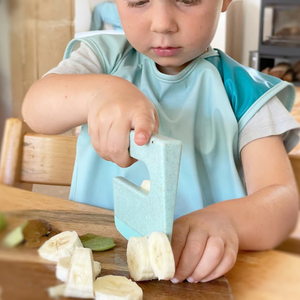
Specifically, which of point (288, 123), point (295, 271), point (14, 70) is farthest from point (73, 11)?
point (288, 123)

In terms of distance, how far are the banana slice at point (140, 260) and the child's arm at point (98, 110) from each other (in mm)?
40

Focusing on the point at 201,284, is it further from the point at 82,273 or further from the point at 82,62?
the point at 82,62

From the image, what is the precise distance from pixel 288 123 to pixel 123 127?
225 mm

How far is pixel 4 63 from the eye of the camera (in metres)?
0.06

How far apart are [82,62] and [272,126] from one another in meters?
0.19

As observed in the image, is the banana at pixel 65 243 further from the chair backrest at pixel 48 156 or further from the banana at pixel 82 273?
the chair backrest at pixel 48 156

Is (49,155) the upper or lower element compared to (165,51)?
lower

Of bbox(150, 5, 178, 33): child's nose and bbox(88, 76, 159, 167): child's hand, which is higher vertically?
bbox(150, 5, 178, 33): child's nose

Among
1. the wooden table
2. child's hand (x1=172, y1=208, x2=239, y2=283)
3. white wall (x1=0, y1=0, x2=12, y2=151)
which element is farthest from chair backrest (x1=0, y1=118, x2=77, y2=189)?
white wall (x1=0, y1=0, x2=12, y2=151)

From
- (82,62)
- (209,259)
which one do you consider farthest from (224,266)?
(82,62)

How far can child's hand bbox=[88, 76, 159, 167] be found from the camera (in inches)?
7.7

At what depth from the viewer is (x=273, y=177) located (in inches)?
13.1

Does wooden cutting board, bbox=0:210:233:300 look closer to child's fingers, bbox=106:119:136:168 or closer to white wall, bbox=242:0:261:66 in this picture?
child's fingers, bbox=106:119:136:168

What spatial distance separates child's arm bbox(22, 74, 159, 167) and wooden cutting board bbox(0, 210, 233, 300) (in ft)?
0.18
